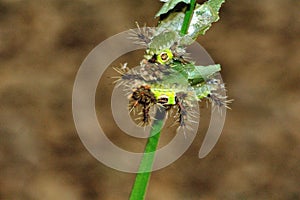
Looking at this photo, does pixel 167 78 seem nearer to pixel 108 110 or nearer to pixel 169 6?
pixel 169 6

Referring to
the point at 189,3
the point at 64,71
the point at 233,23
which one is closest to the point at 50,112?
the point at 64,71

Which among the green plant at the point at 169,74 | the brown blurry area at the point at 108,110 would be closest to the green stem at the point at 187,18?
the green plant at the point at 169,74

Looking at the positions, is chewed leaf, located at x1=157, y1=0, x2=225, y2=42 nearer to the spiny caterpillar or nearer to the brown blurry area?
the spiny caterpillar

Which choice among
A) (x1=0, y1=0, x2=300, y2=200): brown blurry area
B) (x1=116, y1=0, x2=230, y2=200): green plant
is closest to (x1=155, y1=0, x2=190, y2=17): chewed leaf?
(x1=116, y1=0, x2=230, y2=200): green plant

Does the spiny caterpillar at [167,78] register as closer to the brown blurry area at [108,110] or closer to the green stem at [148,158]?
the green stem at [148,158]

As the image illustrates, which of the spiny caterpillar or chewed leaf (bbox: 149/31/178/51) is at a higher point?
chewed leaf (bbox: 149/31/178/51)

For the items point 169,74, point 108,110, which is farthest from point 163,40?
point 108,110
